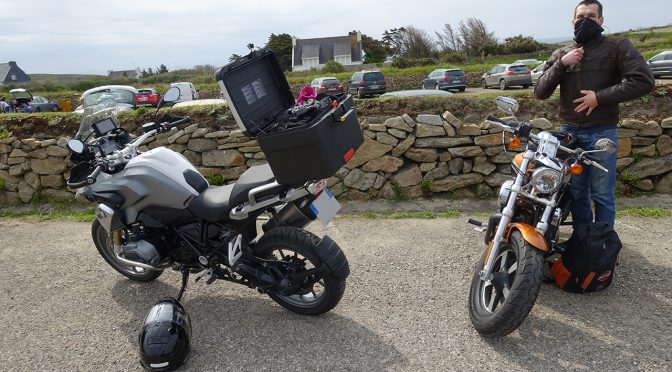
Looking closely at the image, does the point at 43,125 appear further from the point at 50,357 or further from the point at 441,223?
the point at 441,223

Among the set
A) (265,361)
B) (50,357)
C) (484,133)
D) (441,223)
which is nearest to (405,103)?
(484,133)

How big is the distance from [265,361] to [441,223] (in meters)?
2.53

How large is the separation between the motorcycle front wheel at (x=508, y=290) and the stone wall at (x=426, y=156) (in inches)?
93.3

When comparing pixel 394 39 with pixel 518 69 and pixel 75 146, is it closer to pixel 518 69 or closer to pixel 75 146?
pixel 518 69

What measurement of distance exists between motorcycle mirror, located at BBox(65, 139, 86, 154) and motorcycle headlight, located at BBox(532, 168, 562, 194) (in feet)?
9.65

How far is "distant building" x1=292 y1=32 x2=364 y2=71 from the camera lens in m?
58.5

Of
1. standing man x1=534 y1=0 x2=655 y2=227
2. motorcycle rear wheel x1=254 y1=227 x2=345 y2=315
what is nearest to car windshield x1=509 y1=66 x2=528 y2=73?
standing man x1=534 y1=0 x2=655 y2=227

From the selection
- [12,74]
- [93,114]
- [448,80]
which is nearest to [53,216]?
[93,114]

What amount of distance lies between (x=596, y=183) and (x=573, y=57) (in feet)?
3.02

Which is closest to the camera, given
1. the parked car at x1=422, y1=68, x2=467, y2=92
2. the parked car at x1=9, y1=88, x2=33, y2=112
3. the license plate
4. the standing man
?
the license plate

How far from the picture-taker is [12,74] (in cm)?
5834

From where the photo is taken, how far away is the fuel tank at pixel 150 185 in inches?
116

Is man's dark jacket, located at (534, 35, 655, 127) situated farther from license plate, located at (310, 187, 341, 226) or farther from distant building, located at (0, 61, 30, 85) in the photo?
distant building, located at (0, 61, 30, 85)

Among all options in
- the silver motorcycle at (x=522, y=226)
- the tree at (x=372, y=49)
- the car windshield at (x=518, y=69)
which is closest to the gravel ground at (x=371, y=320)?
the silver motorcycle at (x=522, y=226)
